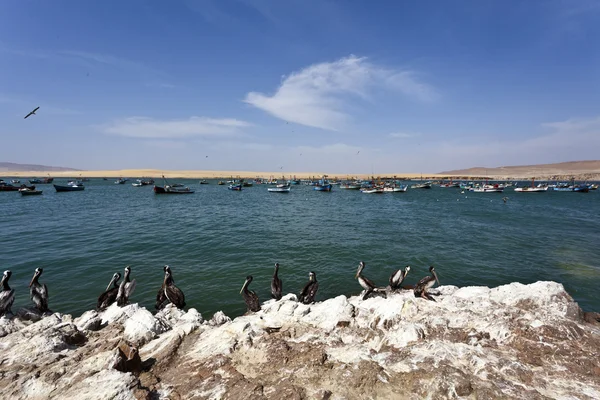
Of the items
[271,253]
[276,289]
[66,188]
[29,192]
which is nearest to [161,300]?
[276,289]

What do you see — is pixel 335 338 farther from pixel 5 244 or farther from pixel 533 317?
pixel 5 244

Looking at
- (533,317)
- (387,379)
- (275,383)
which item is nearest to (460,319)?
(533,317)

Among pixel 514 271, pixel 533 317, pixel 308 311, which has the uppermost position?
pixel 533 317

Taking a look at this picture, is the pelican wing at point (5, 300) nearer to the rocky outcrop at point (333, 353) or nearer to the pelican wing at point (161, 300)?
the rocky outcrop at point (333, 353)

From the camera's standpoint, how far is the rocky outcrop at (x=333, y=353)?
5566mm

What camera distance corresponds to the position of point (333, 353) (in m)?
6.93

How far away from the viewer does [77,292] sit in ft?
45.2

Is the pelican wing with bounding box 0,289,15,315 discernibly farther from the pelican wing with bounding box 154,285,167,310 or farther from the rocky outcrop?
the pelican wing with bounding box 154,285,167,310

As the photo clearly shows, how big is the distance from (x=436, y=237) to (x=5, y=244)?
3773 cm

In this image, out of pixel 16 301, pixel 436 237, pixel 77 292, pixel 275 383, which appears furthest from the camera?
pixel 436 237

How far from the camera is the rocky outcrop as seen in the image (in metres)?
5.57

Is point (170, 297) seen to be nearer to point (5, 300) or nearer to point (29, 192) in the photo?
point (5, 300)

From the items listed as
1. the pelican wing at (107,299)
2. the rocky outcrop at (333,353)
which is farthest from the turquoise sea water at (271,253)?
the rocky outcrop at (333,353)

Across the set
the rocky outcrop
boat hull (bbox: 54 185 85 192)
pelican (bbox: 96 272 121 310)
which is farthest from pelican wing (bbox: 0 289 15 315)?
→ boat hull (bbox: 54 185 85 192)
